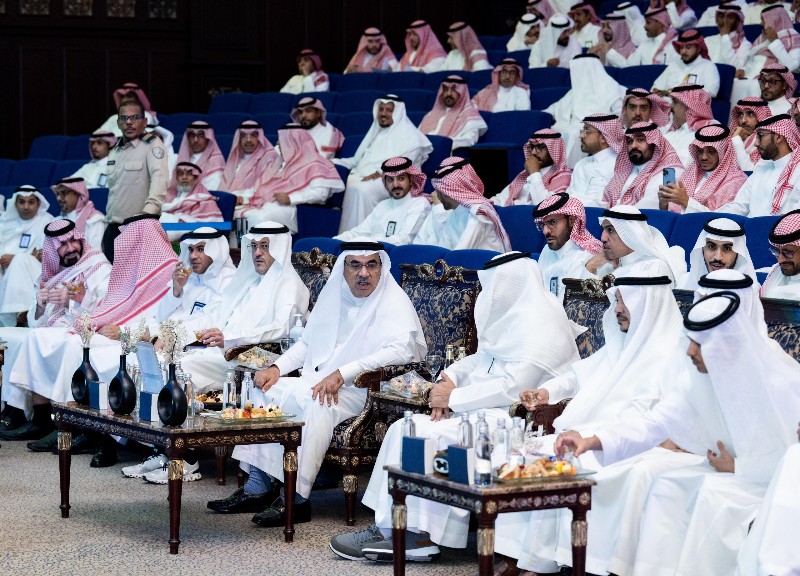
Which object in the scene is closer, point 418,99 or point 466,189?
point 466,189

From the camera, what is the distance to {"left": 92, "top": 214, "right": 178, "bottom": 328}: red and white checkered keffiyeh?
775 cm

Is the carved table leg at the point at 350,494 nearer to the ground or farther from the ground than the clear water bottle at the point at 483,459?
nearer to the ground

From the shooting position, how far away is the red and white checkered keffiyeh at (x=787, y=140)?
7.13 metres

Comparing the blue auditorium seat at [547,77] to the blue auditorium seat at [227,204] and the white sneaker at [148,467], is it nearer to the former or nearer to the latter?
the blue auditorium seat at [227,204]

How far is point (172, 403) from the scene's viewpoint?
516 cm

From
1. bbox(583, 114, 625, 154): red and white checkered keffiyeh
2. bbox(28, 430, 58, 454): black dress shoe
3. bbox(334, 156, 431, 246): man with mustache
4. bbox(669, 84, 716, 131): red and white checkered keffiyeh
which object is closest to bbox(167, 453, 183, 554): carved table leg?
bbox(28, 430, 58, 454): black dress shoe

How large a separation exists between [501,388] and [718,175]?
315 cm

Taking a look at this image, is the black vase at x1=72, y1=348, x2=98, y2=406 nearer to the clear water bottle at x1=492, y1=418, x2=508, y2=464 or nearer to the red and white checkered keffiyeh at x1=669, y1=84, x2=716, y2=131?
the clear water bottle at x1=492, y1=418, x2=508, y2=464

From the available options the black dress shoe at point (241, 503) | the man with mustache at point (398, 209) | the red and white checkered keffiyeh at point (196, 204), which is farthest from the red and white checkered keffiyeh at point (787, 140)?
the red and white checkered keffiyeh at point (196, 204)

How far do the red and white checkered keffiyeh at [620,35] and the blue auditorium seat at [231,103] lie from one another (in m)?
3.54

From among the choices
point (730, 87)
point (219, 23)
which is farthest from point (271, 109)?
point (730, 87)

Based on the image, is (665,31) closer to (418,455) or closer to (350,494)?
(350,494)

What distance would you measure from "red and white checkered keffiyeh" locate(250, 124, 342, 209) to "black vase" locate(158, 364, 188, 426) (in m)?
4.84

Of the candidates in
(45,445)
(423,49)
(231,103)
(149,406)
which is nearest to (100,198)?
(231,103)
